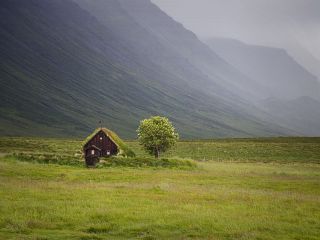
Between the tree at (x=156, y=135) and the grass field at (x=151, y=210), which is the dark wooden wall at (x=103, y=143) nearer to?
the tree at (x=156, y=135)

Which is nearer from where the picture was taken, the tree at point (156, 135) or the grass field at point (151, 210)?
the grass field at point (151, 210)

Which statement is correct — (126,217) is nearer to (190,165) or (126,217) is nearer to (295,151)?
(190,165)

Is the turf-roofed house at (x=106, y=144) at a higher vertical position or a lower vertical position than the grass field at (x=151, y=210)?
higher

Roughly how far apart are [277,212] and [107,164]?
144 feet

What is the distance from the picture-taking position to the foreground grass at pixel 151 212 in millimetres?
24250

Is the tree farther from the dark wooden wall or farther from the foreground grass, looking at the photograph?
the foreground grass

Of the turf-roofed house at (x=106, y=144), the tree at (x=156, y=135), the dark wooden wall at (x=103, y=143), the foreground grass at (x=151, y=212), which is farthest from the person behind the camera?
the dark wooden wall at (x=103, y=143)

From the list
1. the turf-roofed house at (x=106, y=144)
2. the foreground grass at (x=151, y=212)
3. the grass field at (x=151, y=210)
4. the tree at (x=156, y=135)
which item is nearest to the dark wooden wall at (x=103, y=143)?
the turf-roofed house at (x=106, y=144)

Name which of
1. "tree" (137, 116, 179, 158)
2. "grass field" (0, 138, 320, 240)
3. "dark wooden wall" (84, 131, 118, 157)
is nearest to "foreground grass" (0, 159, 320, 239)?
"grass field" (0, 138, 320, 240)

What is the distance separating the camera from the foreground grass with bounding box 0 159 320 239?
24250 mm

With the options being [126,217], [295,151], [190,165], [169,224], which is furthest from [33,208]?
[295,151]

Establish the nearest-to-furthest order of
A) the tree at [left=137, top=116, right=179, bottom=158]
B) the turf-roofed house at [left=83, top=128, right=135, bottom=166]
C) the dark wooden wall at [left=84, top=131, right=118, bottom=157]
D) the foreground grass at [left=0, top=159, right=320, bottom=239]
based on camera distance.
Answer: the foreground grass at [left=0, top=159, right=320, bottom=239]
the tree at [left=137, top=116, right=179, bottom=158]
the turf-roofed house at [left=83, top=128, right=135, bottom=166]
the dark wooden wall at [left=84, top=131, right=118, bottom=157]

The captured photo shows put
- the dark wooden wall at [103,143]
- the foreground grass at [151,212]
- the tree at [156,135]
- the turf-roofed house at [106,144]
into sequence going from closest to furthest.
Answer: the foreground grass at [151,212]
the tree at [156,135]
the turf-roofed house at [106,144]
the dark wooden wall at [103,143]

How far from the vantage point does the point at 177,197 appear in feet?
123
